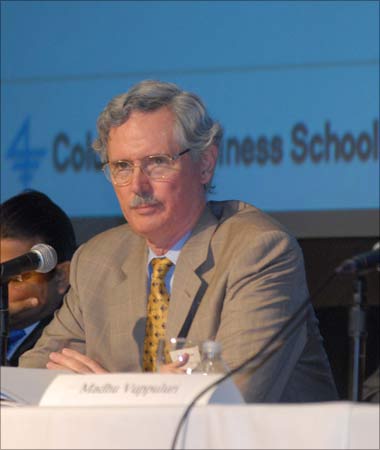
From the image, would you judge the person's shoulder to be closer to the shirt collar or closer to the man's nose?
the shirt collar

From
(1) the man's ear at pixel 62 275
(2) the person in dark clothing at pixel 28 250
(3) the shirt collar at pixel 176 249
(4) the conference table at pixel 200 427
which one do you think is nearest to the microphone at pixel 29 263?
(3) the shirt collar at pixel 176 249

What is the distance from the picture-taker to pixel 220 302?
282 centimetres

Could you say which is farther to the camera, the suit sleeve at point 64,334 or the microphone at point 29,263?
the suit sleeve at point 64,334

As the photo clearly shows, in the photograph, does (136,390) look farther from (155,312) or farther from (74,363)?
(155,312)

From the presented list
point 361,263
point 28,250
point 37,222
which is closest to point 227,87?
point 37,222

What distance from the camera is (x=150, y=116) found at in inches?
119

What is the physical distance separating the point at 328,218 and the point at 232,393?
227 cm

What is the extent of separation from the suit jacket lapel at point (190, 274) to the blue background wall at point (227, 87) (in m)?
1.07

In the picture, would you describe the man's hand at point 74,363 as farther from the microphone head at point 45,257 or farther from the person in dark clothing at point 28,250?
the person in dark clothing at point 28,250

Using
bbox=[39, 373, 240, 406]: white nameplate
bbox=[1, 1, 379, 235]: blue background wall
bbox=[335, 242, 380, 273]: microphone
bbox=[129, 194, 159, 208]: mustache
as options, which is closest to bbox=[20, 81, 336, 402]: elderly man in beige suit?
bbox=[129, 194, 159, 208]: mustache

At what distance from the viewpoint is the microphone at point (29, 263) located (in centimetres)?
246

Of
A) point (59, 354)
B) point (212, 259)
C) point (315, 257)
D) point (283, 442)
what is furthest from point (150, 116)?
point (283, 442)

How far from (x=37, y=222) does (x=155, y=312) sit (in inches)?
31.9

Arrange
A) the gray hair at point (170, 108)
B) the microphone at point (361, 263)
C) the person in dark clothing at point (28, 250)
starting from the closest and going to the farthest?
the microphone at point (361, 263) → the gray hair at point (170, 108) → the person in dark clothing at point (28, 250)
